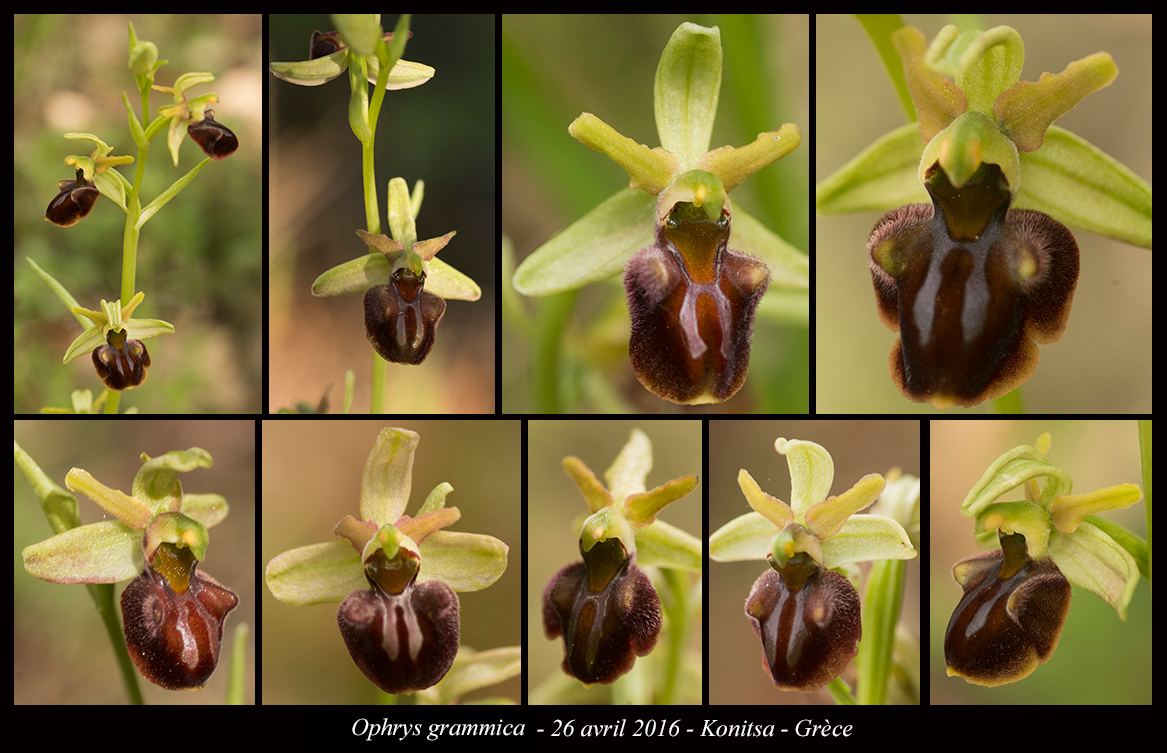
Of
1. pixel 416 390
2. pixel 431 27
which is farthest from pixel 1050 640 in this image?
pixel 431 27

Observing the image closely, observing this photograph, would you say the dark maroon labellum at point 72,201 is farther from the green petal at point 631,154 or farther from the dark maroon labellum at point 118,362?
the green petal at point 631,154

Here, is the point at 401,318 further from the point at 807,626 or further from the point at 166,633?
the point at 807,626

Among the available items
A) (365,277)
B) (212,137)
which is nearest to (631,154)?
(365,277)

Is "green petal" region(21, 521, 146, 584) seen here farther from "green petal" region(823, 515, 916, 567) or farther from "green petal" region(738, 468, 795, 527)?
"green petal" region(823, 515, 916, 567)

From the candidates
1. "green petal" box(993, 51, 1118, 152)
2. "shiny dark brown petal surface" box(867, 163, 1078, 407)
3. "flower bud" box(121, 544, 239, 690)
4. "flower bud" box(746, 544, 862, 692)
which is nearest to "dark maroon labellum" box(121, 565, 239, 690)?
"flower bud" box(121, 544, 239, 690)

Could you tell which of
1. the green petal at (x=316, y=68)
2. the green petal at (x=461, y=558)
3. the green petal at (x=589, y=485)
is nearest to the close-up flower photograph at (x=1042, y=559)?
the green petal at (x=589, y=485)

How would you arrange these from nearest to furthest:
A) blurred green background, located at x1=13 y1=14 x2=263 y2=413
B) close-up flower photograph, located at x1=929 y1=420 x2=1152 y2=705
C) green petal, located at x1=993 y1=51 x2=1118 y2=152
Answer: green petal, located at x1=993 y1=51 x2=1118 y2=152, close-up flower photograph, located at x1=929 y1=420 x2=1152 y2=705, blurred green background, located at x1=13 y1=14 x2=263 y2=413
